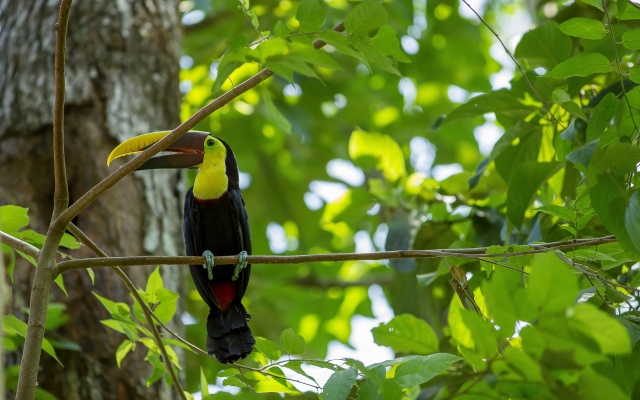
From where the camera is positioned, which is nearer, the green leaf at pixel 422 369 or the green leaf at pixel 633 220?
the green leaf at pixel 633 220

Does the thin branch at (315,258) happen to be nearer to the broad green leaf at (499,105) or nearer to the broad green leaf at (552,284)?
the broad green leaf at (552,284)

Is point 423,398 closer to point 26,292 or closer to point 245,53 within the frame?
point 245,53

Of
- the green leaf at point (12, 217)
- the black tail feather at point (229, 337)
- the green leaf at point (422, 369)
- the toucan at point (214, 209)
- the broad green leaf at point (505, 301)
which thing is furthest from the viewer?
the toucan at point (214, 209)

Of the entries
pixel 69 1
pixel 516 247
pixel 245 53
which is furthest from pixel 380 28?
pixel 69 1

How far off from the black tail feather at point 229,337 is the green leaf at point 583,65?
1719mm

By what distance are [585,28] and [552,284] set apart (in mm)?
1120

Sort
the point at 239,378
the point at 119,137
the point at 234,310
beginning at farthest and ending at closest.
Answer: the point at 119,137, the point at 234,310, the point at 239,378

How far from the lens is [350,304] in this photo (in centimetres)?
723

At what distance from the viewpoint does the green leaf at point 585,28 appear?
218 cm

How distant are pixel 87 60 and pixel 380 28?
255 centimetres

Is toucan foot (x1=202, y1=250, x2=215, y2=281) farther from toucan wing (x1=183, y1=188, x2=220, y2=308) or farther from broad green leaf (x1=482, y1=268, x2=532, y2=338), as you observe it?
broad green leaf (x1=482, y1=268, x2=532, y2=338)

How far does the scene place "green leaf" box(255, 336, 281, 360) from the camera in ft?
7.64

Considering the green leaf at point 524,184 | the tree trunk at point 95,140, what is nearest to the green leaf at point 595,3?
the green leaf at point 524,184

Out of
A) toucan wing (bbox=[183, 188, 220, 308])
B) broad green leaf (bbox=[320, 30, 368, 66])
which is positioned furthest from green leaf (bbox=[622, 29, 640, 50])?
toucan wing (bbox=[183, 188, 220, 308])
